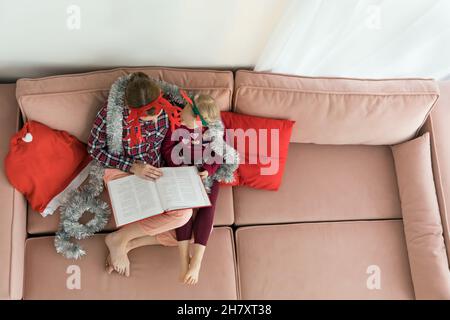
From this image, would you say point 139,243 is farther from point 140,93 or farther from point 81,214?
point 140,93

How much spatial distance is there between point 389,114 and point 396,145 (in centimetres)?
24

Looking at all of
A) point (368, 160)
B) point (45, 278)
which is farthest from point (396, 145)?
point (45, 278)

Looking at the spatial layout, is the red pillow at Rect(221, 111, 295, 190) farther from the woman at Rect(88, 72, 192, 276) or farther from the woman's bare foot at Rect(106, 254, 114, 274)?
the woman's bare foot at Rect(106, 254, 114, 274)

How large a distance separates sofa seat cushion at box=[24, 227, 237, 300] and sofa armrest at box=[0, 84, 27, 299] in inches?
2.6

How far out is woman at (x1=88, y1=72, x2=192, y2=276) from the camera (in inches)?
63.7

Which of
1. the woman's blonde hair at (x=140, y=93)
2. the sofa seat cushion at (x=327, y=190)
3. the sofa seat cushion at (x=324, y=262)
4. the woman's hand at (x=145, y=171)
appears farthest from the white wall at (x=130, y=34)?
the sofa seat cushion at (x=324, y=262)

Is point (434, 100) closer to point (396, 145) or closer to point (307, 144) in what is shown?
point (396, 145)

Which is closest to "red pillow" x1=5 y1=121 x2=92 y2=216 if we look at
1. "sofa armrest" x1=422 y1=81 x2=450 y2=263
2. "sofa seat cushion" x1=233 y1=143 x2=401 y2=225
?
"sofa seat cushion" x1=233 y1=143 x2=401 y2=225

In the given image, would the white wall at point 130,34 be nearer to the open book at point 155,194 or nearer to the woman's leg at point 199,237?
the open book at point 155,194

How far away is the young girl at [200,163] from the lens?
5.69 ft

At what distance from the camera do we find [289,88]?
1.79 m

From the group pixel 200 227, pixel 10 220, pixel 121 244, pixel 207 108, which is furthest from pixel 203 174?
pixel 10 220

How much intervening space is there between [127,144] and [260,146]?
56 centimetres

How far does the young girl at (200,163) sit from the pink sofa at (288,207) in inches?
3.5
